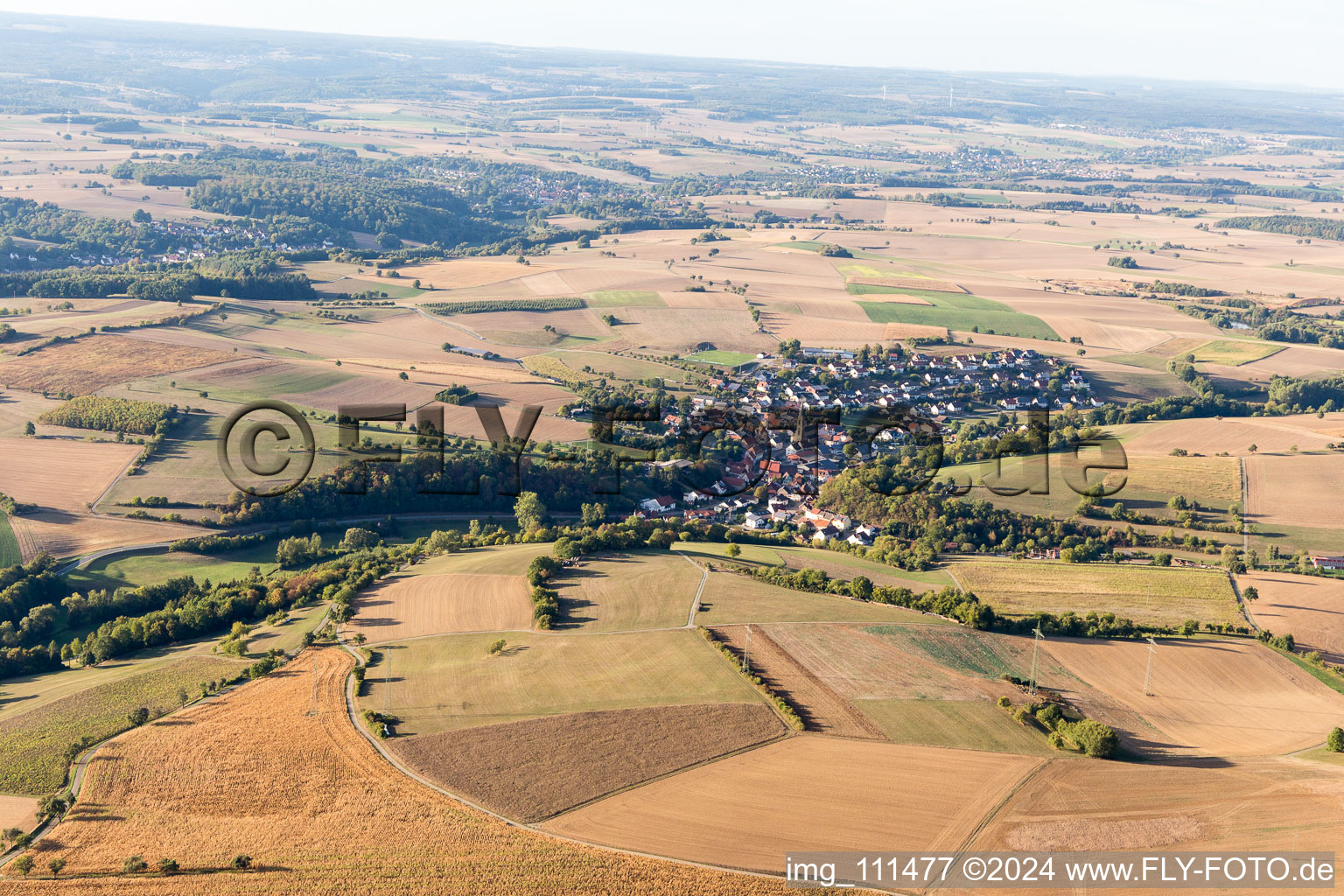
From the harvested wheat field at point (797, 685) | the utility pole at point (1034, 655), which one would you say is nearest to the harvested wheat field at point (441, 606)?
the harvested wheat field at point (797, 685)

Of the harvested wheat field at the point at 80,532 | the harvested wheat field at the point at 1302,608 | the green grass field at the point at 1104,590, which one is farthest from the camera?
the harvested wheat field at the point at 80,532

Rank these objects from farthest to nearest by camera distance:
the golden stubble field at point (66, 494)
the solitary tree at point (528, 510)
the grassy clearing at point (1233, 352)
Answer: the grassy clearing at point (1233, 352) → the solitary tree at point (528, 510) → the golden stubble field at point (66, 494)

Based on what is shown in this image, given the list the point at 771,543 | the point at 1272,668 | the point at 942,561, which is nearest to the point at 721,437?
the point at 771,543

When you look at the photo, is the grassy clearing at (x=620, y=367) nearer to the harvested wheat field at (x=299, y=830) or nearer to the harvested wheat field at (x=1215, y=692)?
the harvested wheat field at (x=1215, y=692)

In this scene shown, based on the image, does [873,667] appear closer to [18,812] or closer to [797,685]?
[797,685]

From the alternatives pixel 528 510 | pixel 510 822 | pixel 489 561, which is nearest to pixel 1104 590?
pixel 489 561

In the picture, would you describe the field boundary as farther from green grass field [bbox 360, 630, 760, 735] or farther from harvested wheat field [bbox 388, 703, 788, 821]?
green grass field [bbox 360, 630, 760, 735]

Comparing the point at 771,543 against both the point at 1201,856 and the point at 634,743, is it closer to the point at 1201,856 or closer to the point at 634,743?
the point at 634,743
